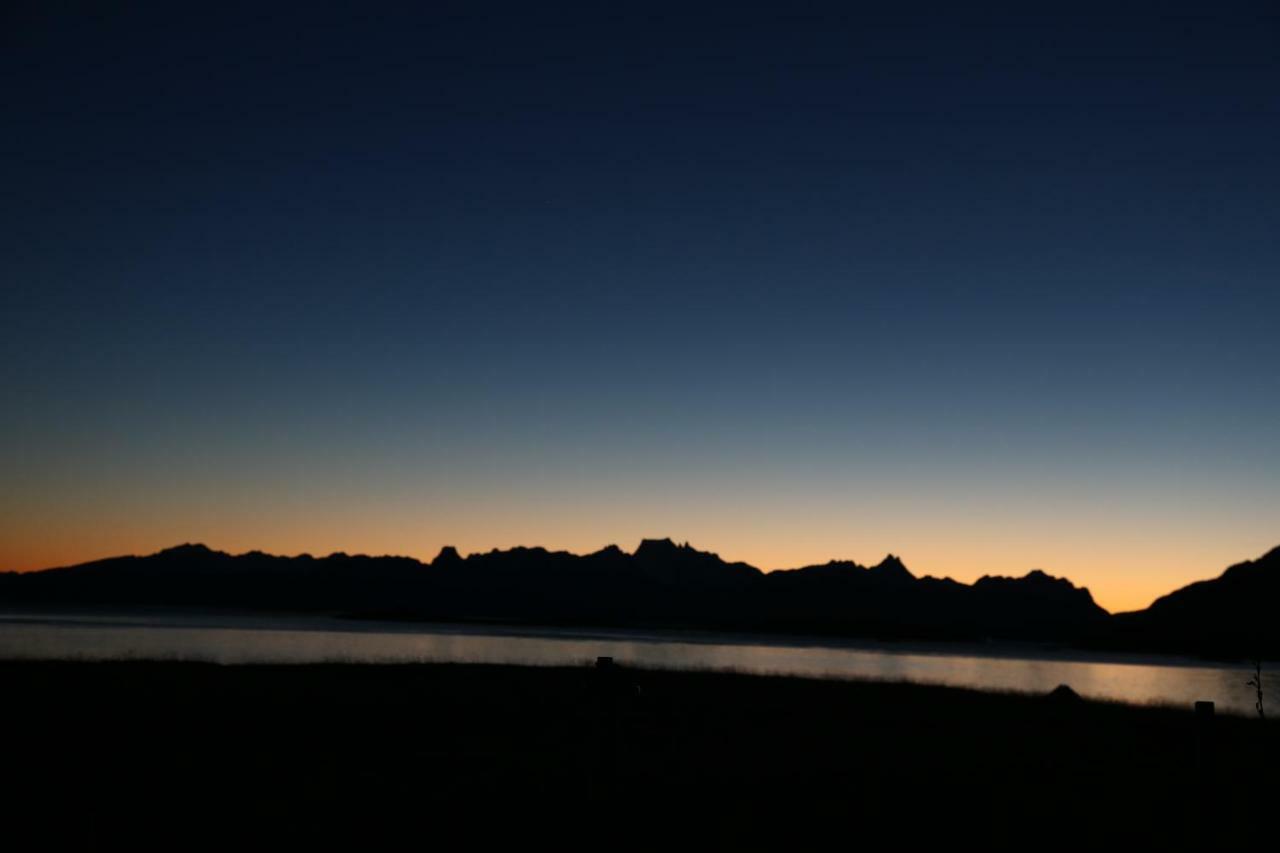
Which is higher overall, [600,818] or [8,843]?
[600,818]

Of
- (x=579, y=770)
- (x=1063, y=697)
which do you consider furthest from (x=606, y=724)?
Answer: (x=1063, y=697)

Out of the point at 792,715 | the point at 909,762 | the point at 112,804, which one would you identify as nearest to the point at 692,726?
the point at 792,715

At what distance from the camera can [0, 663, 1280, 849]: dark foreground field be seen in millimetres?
12578

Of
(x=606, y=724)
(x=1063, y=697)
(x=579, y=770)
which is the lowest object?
(x=1063, y=697)

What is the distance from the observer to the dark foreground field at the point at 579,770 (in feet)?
41.3

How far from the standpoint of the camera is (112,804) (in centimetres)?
1362

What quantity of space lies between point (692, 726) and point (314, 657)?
47131mm

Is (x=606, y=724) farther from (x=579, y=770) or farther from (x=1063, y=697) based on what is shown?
(x=1063, y=697)

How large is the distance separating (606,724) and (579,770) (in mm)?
7251

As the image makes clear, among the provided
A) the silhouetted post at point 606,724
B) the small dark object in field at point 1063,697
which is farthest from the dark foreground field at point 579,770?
the small dark object in field at point 1063,697

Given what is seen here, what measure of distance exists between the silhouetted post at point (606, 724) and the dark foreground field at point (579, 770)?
0.03 metres

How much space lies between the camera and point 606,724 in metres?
10.4

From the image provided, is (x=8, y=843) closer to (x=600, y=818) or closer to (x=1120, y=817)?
(x=600, y=818)

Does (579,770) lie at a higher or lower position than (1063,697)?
higher
